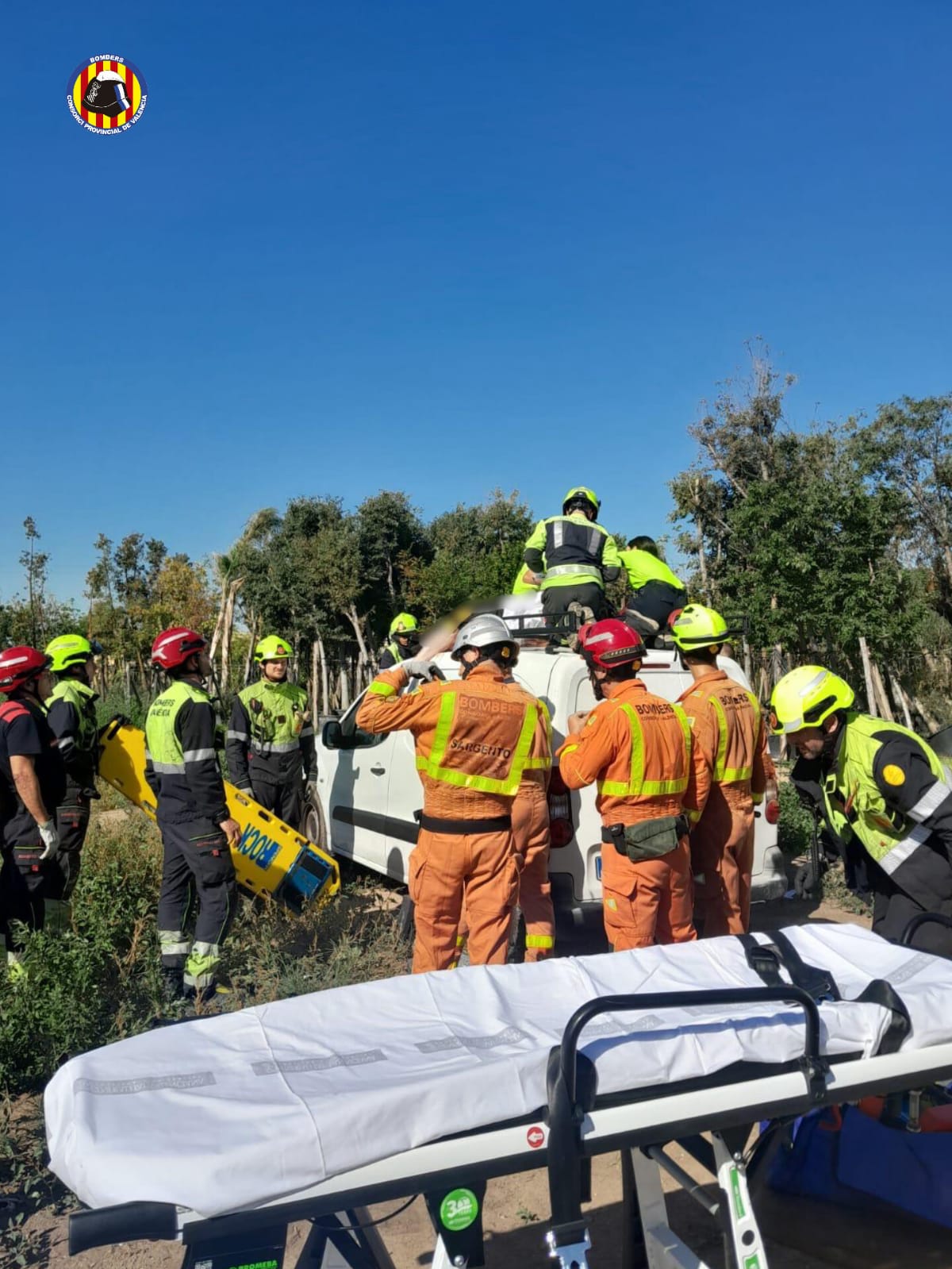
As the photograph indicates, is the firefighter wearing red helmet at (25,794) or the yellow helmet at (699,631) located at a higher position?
the yellow helmet at (699,631)

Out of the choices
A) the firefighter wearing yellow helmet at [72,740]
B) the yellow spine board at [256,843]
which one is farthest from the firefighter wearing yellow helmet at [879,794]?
the firefighter wearing yellow helmet at [72,740]

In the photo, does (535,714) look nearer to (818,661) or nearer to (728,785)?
(728,785)

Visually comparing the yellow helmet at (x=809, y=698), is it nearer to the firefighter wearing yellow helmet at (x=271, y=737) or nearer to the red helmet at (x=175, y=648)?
the red helmet at (x=175, y=648)

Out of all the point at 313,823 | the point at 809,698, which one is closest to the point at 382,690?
the point at 809,698

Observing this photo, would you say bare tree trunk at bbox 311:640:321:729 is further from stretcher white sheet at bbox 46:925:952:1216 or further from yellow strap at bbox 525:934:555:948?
stretcher white sheet at bbox 46:925:952:1216

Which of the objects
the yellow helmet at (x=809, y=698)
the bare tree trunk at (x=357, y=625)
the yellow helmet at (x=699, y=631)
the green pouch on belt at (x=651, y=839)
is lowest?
the green pouch on belt at (x=651, y=839)

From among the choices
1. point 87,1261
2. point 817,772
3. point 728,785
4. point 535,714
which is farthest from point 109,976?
point 817,772

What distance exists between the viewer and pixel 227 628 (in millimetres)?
26281

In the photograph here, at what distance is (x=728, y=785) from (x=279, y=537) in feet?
84.1

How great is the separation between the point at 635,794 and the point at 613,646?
26.2 inches

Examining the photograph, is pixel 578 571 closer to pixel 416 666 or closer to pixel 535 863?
pixel 416 666

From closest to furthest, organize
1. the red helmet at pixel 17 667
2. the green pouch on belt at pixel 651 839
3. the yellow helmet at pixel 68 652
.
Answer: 1. the green pouch on belt at pixel 651 839
2. the red helmet at pixel 17 667
3. the yellow helmet at pixel 68 652

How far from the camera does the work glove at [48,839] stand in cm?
510

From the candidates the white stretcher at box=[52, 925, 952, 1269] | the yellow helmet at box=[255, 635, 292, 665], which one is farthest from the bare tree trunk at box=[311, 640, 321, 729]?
the white stretcher at box=[52, 925, 952, 1269]
